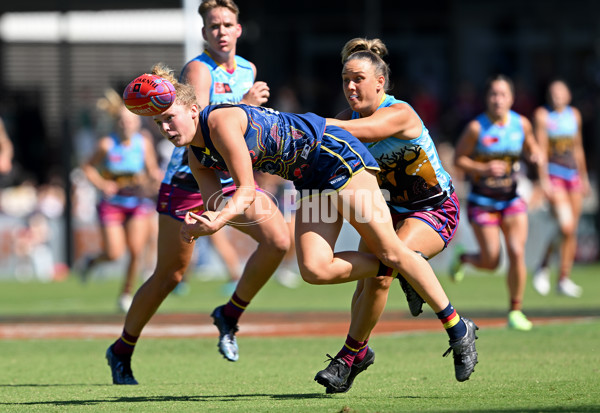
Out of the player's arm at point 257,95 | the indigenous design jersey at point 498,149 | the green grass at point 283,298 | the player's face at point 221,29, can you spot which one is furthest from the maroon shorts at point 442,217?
the green grass at point 283,298

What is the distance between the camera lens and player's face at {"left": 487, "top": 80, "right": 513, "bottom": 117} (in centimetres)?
984

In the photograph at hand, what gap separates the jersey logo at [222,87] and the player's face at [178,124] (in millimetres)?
1446

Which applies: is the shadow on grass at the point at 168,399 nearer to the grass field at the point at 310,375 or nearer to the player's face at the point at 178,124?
the grass field at the point at 310,375

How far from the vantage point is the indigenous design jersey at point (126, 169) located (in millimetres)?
12367

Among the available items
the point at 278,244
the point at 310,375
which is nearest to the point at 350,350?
the point at 310,375

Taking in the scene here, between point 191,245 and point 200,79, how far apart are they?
1178mm

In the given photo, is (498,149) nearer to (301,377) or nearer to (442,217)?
(442,217)

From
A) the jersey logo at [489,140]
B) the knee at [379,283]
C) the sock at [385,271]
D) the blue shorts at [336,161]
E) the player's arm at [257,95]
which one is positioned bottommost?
the jersey logo at [489,140]

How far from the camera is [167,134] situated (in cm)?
577

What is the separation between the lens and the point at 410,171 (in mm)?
6332

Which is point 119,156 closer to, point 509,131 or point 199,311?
point 199,311

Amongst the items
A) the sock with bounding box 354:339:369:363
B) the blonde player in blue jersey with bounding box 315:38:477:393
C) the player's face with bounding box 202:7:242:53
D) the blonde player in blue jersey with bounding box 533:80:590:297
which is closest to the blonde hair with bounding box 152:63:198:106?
the blonde player in blue jersey with bounding box 315:38:477:393

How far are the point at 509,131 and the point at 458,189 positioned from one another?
8653mm

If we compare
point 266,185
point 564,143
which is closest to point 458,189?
point 266,185
